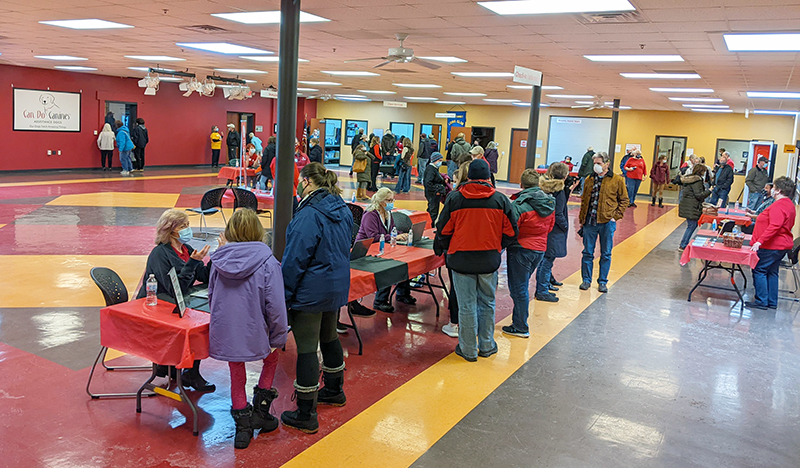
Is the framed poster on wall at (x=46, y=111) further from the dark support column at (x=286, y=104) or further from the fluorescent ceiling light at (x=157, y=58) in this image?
the dark support column at (x=286, y=104)

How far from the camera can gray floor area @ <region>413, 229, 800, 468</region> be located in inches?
148

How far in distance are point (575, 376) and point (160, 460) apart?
317 centimetres

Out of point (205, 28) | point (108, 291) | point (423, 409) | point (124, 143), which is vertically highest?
point (205, 28)

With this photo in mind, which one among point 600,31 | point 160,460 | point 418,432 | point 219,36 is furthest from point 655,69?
point 160,460

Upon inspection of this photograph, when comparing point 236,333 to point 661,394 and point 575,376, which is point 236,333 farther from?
point 661,394

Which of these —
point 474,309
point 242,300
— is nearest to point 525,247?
point 474,309

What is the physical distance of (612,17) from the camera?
6211 mm

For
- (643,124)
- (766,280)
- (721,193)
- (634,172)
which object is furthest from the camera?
(643,124)

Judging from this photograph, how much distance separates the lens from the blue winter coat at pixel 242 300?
3.43 meters

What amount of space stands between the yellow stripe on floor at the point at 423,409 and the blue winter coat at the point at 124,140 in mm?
16215

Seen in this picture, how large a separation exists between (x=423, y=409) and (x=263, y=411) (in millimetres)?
1097

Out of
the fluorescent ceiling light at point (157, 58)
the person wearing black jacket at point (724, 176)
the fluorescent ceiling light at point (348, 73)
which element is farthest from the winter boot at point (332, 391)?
the person wearing black jacket at point (724, 176)

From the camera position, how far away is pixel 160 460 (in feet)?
11.0

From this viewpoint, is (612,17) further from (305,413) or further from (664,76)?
(664,76)
